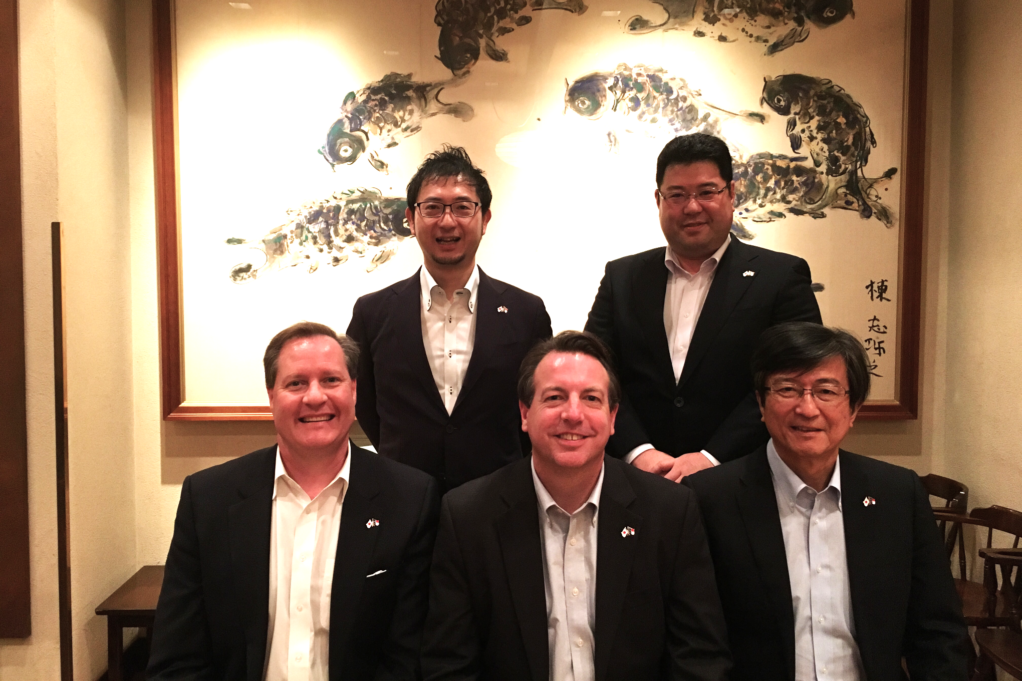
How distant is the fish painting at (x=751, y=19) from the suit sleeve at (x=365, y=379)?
2.04 m

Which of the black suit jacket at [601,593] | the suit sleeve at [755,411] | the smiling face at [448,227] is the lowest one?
the black suit jacket at [601,593]

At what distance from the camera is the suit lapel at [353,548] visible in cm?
180

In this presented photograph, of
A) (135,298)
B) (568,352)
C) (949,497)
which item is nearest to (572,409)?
(568,352)

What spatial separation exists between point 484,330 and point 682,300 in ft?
2.17

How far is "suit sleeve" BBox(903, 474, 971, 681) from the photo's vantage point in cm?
179

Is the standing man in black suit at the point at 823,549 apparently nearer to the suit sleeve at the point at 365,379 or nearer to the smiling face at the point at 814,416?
the smiling face at the point at 814,416

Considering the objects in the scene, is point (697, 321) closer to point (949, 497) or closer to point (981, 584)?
point (949, 497)

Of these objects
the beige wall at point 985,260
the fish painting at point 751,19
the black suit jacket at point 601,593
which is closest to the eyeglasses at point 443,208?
the black suit jacket at point 601,593

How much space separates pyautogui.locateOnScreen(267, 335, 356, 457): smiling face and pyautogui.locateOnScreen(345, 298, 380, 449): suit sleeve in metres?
0.64

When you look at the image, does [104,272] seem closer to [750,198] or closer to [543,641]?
[543,641]

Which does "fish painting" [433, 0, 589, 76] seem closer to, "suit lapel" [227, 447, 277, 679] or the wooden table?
"suit lapel" [227, 447, 277, 679]

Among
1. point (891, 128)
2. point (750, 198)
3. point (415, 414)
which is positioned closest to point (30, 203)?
point (415, 414)

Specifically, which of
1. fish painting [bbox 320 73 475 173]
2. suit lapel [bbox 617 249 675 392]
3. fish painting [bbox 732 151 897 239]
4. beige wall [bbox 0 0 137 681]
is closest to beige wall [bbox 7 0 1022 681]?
beige wall [bbox 0 0 137 681]

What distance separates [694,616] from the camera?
69.1 inches
